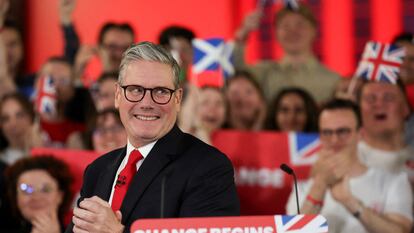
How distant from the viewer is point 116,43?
19.6 ft

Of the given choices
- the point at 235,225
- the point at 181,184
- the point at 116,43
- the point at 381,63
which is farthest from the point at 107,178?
the point at 116,43

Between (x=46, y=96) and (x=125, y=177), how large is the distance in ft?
10.4

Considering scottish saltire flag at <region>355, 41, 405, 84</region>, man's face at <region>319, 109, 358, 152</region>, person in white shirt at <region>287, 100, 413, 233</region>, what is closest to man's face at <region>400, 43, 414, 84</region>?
scottish saltire flag at <region>355, 41, 405, 84</region>

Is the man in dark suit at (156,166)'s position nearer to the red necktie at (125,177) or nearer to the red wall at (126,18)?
the red necktie at (125,177)

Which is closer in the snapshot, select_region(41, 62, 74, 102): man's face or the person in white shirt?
the person in white shirt

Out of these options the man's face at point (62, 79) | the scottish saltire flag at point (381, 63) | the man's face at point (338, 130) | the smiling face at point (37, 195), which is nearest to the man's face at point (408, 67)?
the scottish saltire flag at point (381, 63)

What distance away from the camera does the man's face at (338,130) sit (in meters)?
4.54

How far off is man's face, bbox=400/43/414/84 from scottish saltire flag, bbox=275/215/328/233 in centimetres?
331

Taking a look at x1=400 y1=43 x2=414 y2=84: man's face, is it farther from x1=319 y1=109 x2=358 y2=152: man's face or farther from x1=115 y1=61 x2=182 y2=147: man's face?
x1=115 y1=61 x2=182 y2=147: man's face

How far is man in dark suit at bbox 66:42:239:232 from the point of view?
2.58 m

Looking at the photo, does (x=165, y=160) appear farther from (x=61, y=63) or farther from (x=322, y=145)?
(x=61, y=63)

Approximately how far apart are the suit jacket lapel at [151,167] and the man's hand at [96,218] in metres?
0.06

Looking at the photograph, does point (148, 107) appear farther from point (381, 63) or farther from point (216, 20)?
point (216, 20)

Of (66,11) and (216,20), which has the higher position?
(66,11)
